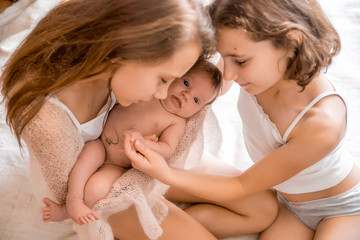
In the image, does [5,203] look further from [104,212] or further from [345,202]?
[345,202]

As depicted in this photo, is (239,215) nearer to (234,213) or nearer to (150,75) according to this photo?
(234,213)

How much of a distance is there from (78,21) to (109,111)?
32 centimetres

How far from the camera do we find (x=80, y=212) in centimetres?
99

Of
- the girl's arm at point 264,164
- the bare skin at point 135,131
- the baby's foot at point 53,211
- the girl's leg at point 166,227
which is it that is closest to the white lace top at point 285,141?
the girl's arm at point 264,164

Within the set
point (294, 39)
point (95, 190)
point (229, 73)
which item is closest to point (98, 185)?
point (95, 190)

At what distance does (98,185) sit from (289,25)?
57 centimetres

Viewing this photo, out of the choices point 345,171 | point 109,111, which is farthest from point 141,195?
point 345,171

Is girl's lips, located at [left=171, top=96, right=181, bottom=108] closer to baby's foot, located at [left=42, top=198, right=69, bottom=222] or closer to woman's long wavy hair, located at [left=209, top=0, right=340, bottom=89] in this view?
woman's long wavy hair, located at [left=209, top=0, right=340, bottom=89]

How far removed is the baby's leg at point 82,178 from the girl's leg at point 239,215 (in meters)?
0.30

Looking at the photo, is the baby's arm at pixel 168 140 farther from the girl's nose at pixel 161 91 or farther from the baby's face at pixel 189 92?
the girl's nose at pixel 161 91

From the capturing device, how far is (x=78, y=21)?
2.78 feet

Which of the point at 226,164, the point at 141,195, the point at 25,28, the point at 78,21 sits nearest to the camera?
the point at 78,21

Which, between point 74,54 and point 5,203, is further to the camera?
point 5,203

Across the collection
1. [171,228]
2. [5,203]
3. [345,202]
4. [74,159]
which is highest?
[74,159]
